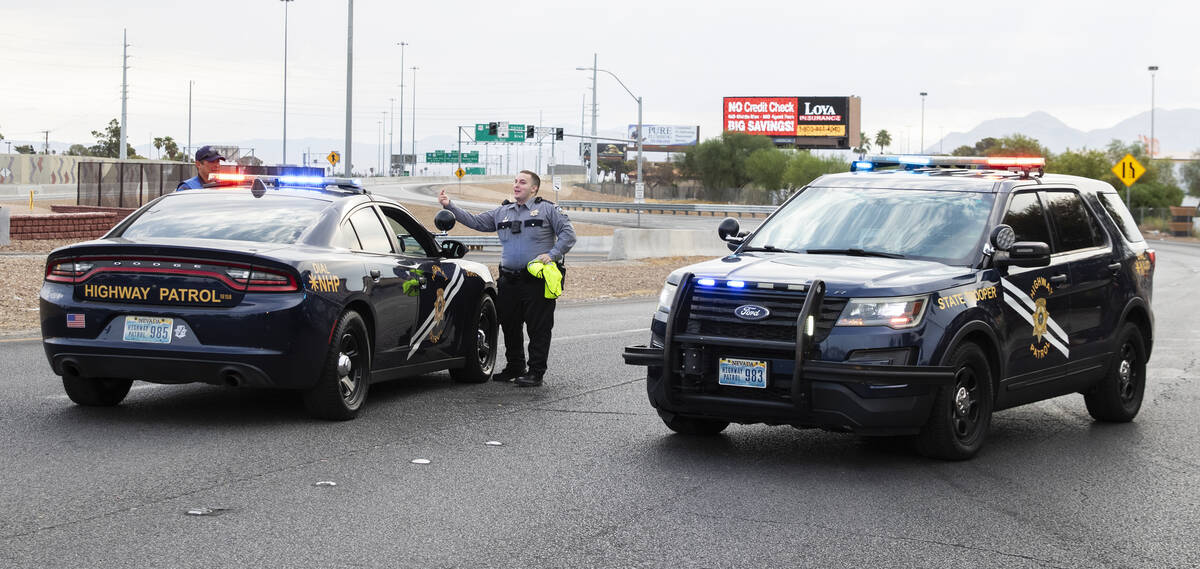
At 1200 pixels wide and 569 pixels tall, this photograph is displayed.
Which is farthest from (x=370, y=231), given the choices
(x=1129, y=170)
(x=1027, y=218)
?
(x=1129, y=170)

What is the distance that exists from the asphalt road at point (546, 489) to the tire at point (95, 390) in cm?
10

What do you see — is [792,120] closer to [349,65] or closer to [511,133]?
[511,133]

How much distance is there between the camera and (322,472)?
750 centimetres

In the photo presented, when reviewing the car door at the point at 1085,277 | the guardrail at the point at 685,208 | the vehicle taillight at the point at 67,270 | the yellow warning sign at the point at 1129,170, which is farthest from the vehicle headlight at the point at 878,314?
the guardrail at the point at 685,208

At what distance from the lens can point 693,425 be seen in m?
8.89

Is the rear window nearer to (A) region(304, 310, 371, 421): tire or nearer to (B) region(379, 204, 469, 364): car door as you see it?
(A) region(304, 310, 371, 421): tire

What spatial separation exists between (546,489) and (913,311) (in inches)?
86.5

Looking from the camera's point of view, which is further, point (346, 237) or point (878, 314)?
point (346, 237)

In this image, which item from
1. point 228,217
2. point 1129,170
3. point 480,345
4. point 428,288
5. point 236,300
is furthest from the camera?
point 1129,170

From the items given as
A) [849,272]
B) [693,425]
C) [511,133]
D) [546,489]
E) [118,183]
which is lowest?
[546,489]

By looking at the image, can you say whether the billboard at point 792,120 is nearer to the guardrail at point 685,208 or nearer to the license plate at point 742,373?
the guardrail at point 685,208

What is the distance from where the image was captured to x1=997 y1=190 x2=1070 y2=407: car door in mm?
8586

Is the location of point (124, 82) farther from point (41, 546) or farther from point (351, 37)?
point (41, 546)

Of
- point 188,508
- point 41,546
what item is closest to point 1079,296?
point 188,508
